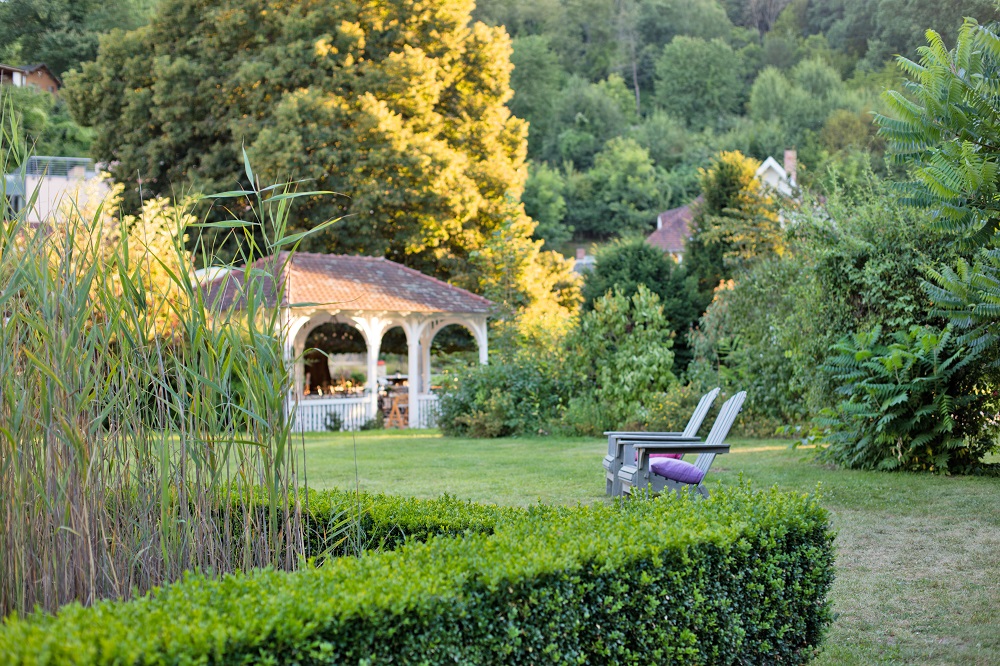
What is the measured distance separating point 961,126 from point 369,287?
582 inches

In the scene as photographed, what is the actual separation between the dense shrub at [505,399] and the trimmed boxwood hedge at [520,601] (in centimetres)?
1188

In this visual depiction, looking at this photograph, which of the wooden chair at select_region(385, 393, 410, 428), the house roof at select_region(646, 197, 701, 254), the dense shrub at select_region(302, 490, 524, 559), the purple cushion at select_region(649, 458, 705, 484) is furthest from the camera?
the house roof at select_region(646, 197, 701, 254)

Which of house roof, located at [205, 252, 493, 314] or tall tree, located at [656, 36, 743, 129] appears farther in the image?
tall tree, located at [656, 36, 743, 129]

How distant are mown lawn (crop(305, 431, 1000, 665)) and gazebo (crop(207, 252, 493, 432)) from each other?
3875 millimetres

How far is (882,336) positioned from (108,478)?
911 centimetres

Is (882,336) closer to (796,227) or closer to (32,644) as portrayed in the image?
(796,227)

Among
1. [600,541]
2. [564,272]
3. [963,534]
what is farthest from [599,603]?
[564,272]

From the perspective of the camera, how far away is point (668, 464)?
8.39m

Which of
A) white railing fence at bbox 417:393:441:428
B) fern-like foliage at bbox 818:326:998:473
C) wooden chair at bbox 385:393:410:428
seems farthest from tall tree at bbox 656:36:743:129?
fern-like foliage at bbox 818:326:998:473

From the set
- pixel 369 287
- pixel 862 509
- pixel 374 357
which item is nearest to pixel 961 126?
pixel 862 509

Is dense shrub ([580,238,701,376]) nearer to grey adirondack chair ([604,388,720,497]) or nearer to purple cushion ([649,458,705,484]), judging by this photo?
grey adirondack chair ([604,388,720,497])

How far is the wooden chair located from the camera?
70.2 ft

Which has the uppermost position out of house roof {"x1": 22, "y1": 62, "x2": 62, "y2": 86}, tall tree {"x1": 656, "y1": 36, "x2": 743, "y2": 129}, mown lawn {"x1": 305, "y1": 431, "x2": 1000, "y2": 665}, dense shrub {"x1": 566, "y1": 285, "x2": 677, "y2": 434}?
tall tree {"x1": 656, "y1": 36, "x2": 743, "y2": 129}

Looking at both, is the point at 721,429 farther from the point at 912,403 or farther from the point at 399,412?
the point at 399,412
